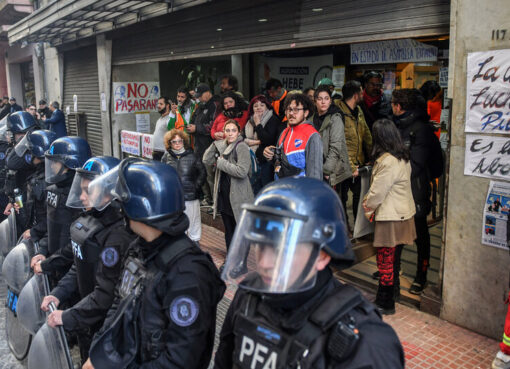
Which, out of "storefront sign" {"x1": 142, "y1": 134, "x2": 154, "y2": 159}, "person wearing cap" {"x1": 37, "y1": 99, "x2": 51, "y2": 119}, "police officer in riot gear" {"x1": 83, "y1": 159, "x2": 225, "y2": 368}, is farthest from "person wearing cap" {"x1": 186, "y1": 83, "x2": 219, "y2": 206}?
"person wearing cap" {"x1": 37, "y1": 99, "x2": 51, "y2": 119}

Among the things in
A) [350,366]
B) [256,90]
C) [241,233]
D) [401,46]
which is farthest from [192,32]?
[350,366]

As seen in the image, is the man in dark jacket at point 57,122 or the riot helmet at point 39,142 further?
the man in dark jacket at point 57,122

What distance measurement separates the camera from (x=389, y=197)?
4.28 meters

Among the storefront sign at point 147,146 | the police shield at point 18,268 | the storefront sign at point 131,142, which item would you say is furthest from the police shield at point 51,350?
the storefront sign at point 131,142

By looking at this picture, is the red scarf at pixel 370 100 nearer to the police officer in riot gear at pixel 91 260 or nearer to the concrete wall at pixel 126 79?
the police officer in riot gear at pixel 91 260

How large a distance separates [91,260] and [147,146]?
6.38 metres

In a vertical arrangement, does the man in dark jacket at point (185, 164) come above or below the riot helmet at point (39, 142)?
below

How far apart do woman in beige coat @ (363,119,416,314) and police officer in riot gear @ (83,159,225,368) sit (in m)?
2.30

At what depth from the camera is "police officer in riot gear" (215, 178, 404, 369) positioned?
1.54m

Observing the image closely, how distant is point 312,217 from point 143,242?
3.60ft

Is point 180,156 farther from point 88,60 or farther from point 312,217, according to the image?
point 88,60

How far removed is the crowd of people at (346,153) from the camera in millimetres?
4289

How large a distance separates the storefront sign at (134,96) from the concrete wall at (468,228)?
351 inches

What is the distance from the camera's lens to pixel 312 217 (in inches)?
66.0
